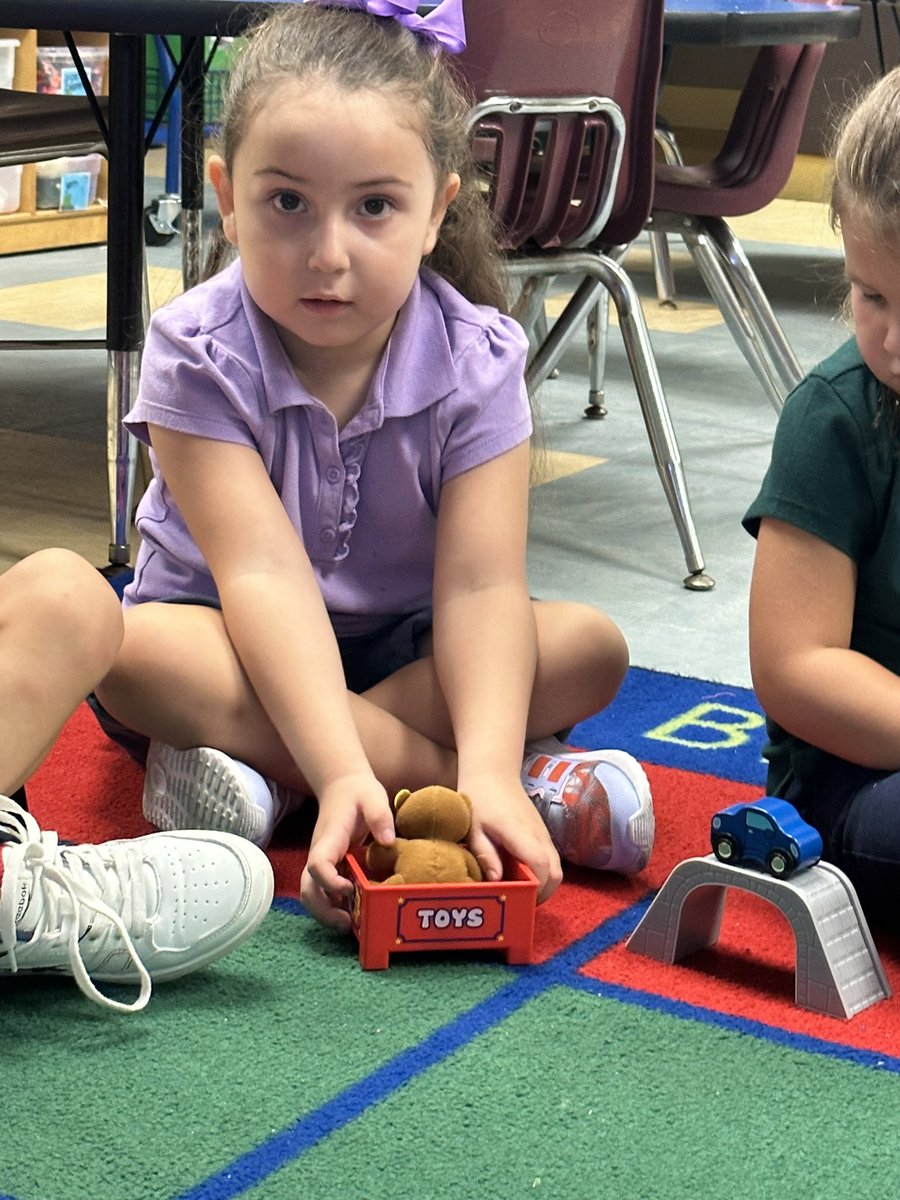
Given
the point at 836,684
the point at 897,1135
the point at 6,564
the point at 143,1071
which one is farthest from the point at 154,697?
the point at 6,564

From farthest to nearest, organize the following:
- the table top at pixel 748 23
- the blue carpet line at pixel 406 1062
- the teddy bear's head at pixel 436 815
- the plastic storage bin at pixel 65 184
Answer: the plastic storage bin at pixel 65 184 < the table top at pixel 748 23 < the teddy bear's head at pixel 436 815 < the blue carpet line at pixel 406 1062

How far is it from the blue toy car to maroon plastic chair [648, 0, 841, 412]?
56.4 inches

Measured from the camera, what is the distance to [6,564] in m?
1.96

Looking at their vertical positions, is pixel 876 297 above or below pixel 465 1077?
above

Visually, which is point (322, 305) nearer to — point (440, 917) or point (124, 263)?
point (440, 917)

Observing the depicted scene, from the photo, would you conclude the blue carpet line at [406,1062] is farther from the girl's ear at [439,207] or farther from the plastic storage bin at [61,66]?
the plastic storage bin at [61,66]

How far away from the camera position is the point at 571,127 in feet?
6.30

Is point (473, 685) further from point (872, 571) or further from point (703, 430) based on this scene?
point (703, 430)

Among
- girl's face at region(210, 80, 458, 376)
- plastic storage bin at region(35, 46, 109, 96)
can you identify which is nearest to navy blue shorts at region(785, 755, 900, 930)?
girl's face at region(210, 80, 458, 376)

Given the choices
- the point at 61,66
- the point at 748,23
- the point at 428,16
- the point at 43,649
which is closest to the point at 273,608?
the point at 43,649

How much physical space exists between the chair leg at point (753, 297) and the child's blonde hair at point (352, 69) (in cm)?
106

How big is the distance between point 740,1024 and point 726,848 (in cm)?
11

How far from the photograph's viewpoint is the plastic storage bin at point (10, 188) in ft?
14.2

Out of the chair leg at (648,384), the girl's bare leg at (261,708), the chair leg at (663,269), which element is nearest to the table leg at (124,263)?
the chair leg at (648,384)
